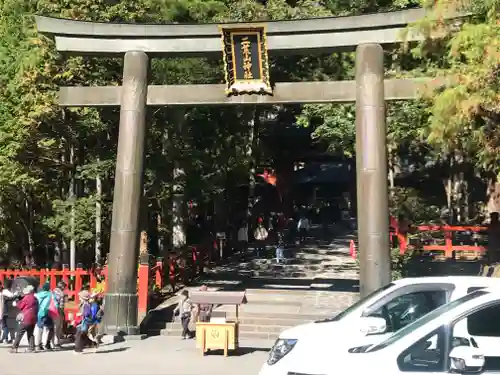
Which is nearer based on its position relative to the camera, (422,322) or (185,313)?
(422,322)

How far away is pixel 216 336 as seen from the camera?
11633 millimetres

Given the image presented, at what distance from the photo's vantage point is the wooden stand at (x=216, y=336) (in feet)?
38.1

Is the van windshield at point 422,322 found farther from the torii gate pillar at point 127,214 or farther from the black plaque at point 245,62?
the black plaque at point 245,62

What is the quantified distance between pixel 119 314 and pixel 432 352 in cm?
952

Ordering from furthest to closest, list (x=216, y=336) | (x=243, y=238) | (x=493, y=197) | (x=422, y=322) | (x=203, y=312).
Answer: (x=243, y=238) → (x=493, y=197) → (x=203, y=312) → (x=216, y=336) → (x=422, y=322)

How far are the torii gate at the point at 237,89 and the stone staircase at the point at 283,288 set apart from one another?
2.06 metres

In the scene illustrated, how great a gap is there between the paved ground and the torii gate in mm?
1489

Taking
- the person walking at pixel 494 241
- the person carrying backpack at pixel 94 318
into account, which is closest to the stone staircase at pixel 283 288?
the person carrying backpack at pixel 94 318

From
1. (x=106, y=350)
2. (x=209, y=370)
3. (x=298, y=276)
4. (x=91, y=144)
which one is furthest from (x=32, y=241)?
(x=209, y=370)

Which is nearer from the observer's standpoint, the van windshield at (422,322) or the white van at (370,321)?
the van windshield at (422,322)

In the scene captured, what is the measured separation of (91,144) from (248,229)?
1197 centimetres

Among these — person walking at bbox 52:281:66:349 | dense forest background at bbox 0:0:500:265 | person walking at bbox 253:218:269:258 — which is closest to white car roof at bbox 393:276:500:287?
dense forest background at bbox 0:0:500:265

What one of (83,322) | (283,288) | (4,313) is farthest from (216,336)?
(283,288)

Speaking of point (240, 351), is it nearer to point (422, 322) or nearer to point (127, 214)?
point (127, 214)
